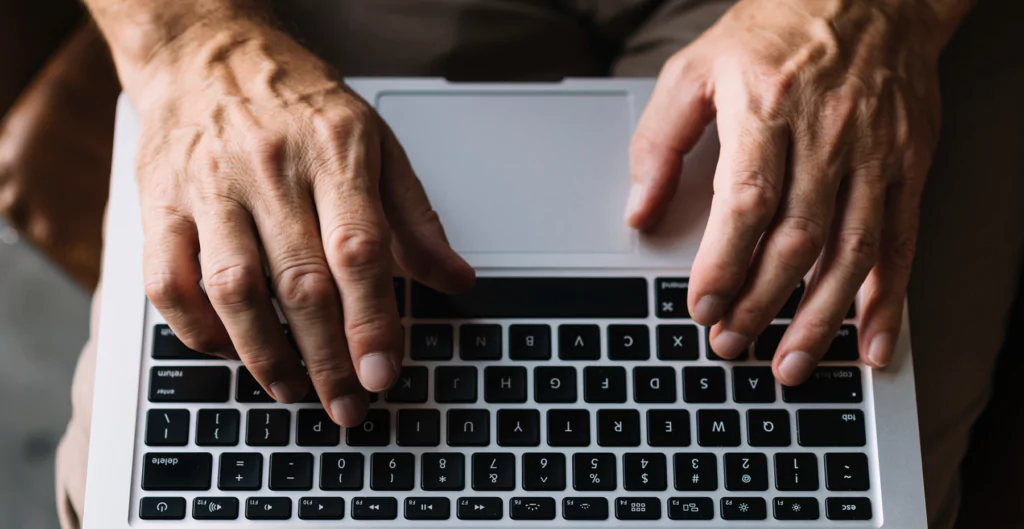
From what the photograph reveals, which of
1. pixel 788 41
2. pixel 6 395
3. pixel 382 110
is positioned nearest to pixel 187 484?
pixel 382 110

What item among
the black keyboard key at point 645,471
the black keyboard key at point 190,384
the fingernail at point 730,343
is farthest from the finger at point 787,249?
the black keyboard key at point 190,384

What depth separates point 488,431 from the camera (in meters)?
0.61

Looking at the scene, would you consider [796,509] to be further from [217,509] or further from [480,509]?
[217,509]

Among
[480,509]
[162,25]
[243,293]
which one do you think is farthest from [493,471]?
[162,25]

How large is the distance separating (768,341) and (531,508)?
247 mm

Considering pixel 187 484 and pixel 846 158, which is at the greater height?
pixel 846 158

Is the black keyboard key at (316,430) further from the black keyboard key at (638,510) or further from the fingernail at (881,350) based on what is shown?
the fingernail at (881,350)

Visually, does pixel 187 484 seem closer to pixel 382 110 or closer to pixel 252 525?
pixel 252 525

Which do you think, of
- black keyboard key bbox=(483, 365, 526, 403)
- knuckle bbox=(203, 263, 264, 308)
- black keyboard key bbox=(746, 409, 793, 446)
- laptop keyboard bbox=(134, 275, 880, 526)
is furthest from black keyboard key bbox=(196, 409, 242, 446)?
black keyboard key bbox=(746, 409, 793, 446)

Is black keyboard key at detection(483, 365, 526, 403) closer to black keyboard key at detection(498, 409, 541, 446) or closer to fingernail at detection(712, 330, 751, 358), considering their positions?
black keyboard key at detection(498, 409, 541, 446)

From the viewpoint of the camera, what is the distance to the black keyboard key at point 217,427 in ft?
1.98

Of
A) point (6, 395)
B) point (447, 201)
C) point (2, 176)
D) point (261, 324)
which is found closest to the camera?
point (261, 324)

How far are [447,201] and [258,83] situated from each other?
0.19m

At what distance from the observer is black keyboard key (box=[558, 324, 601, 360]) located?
0.63 m
